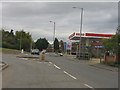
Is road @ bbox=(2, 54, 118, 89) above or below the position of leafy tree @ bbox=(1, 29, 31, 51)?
below

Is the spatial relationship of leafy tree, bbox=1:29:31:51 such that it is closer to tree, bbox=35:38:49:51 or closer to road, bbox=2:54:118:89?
tree, bbox=35:38:49:51

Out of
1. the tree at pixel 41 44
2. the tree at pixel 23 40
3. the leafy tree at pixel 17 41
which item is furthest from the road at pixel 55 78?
the tree at pixel 41 44

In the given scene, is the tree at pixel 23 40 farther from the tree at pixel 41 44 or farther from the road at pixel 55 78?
the road at pixel 55 78

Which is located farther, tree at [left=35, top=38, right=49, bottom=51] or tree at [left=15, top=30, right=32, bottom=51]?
tree at [left=35, top=38, right=49, bottom=51]

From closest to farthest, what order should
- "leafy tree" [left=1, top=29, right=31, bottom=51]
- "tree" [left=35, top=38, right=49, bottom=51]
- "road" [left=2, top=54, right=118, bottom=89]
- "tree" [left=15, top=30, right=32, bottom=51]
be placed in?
"road" [left=2, top=54, right=118, bottom=89]
"leafy tree" [left=1, top=29, right=31, bottom=51]
"tree" [left=15, top=30, right=32, bottom=51]
"tree" [left=35, top=38, right=49, bottom=51]

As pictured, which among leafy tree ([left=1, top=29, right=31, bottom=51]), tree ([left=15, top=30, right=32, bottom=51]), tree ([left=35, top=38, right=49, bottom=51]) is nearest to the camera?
leafy tree ([left=1, top=29, right=31, bottom=51])

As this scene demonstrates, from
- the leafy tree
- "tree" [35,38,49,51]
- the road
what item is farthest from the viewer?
"tree" [35,38,49,51]

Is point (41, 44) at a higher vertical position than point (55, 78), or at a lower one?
higher

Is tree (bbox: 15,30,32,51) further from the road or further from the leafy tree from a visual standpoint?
the road

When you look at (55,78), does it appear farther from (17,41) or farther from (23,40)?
(17,41)

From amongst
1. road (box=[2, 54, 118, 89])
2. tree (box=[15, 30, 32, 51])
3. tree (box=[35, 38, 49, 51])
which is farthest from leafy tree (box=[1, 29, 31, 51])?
road (box=[2, 54, 118, 89])

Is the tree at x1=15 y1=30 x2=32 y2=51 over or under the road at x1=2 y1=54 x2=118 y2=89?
over

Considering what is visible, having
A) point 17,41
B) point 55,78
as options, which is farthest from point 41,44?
point 55,78

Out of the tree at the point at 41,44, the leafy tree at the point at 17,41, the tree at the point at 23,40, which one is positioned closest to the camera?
the leafy tree at the point at 17,41
